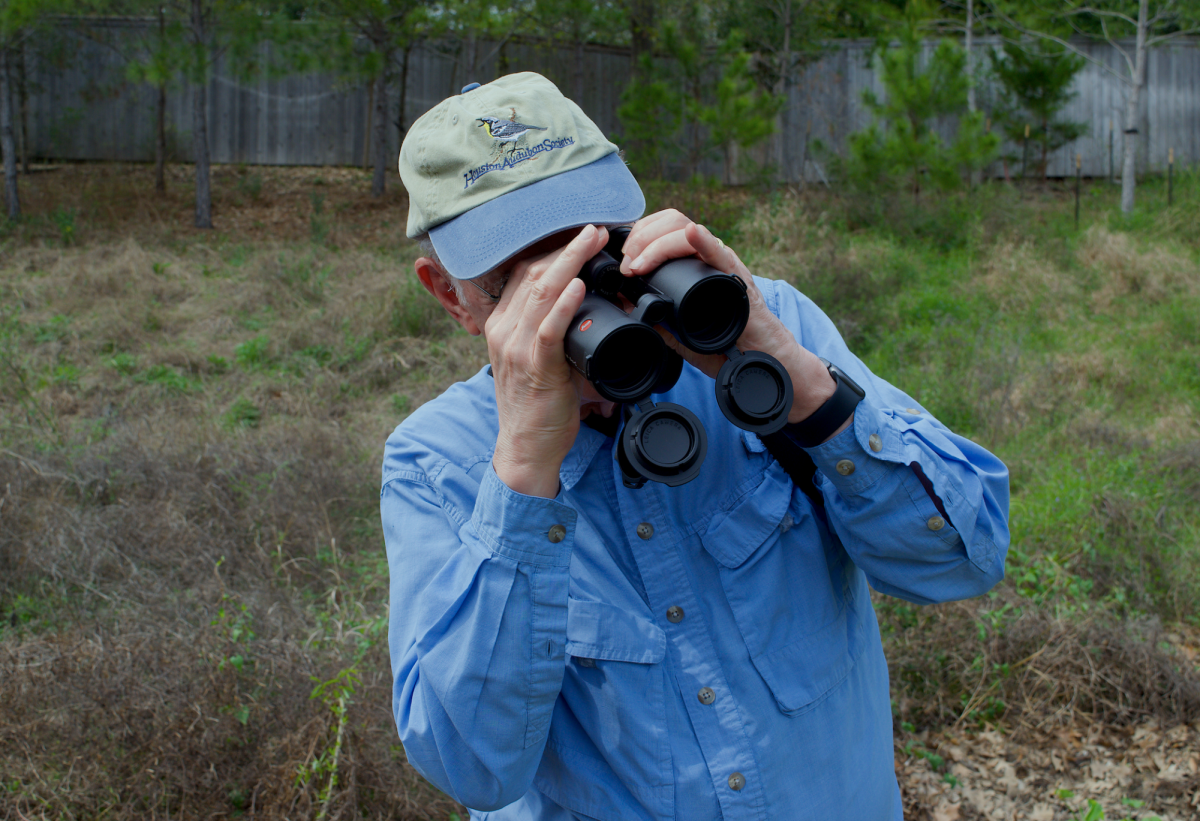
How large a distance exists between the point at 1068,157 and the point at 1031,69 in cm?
241

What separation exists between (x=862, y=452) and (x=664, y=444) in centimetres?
29

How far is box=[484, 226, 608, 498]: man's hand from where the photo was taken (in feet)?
3.79

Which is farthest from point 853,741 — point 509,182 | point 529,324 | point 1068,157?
point 1068,157

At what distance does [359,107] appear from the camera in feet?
54.3

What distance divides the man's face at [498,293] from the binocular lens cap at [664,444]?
0.37ft

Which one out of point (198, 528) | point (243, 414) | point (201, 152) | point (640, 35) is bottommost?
point (198, 528)

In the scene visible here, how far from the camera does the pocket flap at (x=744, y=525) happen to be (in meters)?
1.33

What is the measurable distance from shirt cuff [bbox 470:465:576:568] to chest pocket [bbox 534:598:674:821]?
0.09 m

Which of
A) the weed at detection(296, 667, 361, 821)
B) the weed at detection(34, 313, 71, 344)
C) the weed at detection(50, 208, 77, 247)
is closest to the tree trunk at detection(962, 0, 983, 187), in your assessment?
the weed at detection(34, 313, 71, 344)

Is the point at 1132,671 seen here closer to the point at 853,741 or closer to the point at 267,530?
the point at 853,741

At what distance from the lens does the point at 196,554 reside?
4.07 metres

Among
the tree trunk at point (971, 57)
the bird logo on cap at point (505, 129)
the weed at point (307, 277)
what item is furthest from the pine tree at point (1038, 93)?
the bird logo on cap at point (505, 129)

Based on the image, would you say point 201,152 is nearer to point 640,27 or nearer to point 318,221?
point 318,221

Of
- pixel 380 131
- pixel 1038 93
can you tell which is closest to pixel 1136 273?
pixel 1038 93
